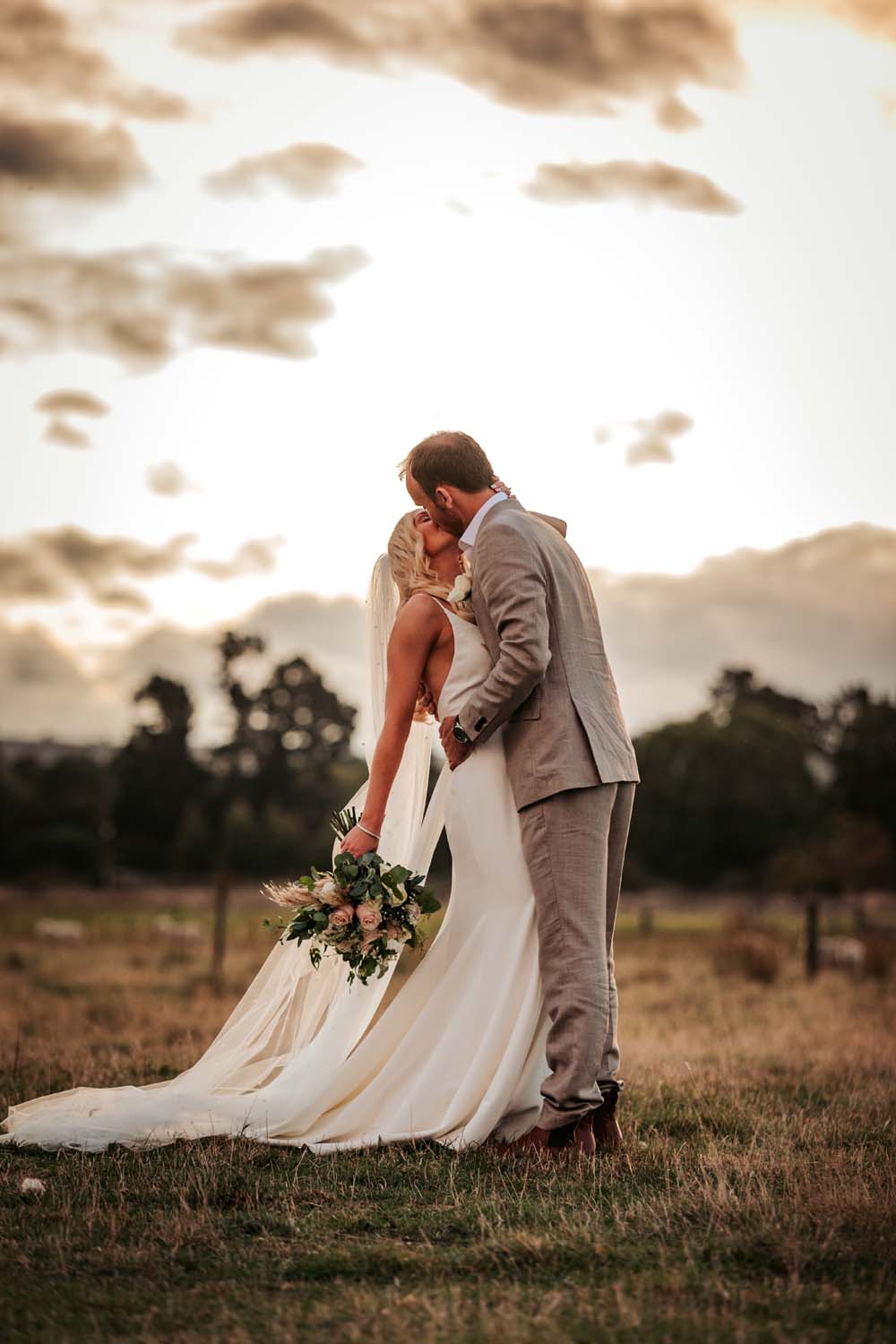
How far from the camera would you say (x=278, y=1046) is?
5.68 meters

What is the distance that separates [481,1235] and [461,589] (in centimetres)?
232

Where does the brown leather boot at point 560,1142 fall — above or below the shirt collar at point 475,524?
below

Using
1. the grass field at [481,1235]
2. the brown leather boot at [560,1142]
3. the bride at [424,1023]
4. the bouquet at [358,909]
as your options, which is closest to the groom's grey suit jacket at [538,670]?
the bride at [424,1023]

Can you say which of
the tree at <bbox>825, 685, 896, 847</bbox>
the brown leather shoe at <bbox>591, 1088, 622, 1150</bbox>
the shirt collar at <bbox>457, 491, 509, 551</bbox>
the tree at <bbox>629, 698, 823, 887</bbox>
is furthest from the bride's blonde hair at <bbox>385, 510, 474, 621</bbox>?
the tree at <bbox>629, 698, 823, 887</bbox>

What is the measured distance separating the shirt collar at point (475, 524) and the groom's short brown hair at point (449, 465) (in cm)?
6

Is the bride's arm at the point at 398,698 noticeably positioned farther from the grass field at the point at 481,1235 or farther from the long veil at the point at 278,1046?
the grass field at the point at 481,1235

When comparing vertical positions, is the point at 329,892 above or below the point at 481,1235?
above

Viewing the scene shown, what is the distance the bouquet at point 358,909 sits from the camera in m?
4.91

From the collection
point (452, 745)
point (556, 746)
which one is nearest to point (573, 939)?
point (556, 746)

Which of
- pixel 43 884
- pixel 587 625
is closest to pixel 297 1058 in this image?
pixel 587 625

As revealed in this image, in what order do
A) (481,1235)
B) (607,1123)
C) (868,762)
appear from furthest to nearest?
(868,762) → (607,1123) → (481,1235)

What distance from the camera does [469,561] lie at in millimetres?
5254

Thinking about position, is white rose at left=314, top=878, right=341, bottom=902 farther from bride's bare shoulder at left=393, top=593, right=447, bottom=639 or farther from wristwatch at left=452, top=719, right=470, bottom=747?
bride's bare shoulder at left=393, top=593, right=447, bottom=639

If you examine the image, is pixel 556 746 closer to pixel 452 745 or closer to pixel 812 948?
pixel 452 745
